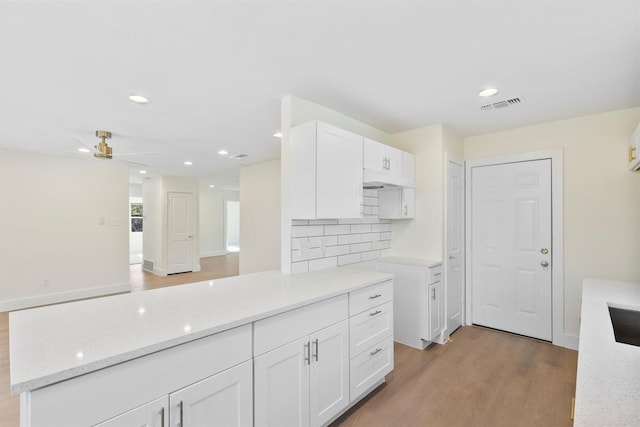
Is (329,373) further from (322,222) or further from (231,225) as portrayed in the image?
(231,225)

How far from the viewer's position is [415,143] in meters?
3.59

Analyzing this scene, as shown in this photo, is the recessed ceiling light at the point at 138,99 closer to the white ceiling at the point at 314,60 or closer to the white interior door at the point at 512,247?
the white ceiling at the point at 314,60

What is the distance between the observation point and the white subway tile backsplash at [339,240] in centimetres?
264

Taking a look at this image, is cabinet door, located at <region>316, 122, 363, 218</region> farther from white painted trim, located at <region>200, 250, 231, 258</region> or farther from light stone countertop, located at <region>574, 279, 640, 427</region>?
white painted trim, located at <region>200, 250, 231, 258</region>

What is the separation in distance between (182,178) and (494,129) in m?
6.88

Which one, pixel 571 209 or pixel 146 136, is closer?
pixel 571 209

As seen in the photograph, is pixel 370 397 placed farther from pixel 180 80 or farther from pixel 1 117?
pixel 1 117

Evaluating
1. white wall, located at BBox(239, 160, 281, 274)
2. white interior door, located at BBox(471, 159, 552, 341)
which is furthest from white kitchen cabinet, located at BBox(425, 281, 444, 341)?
white wall, located at BBox(239, 160, 281, 274)

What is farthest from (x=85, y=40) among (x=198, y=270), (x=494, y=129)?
(x=198, y=270)

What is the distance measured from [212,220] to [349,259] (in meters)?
8.56

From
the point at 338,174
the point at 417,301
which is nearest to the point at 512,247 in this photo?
the point at 417,301

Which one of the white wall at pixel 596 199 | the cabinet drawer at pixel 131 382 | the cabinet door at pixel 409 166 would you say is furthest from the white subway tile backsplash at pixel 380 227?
the cabinet drawer at pixel 131 382

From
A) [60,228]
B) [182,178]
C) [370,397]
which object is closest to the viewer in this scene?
[370,397]

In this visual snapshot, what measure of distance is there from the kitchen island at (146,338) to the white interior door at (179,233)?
20.1 ft
